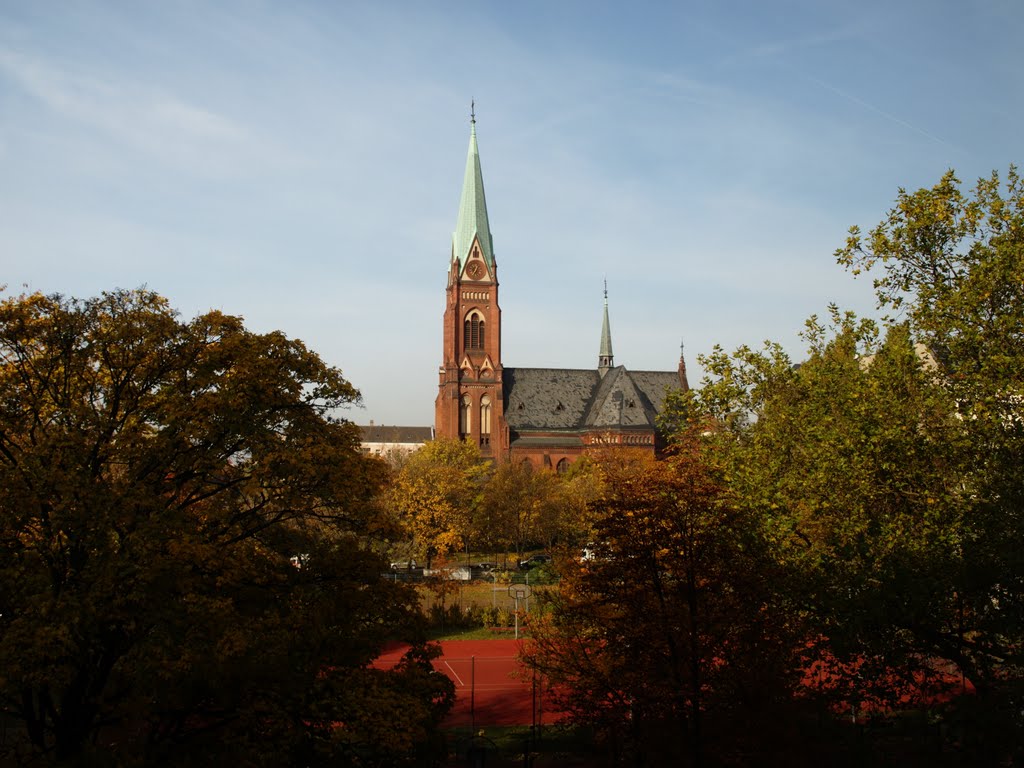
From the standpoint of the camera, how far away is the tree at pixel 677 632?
14.9m

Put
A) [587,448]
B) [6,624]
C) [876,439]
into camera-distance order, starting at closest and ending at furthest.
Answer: [6,624]
[876,439]
[587,448]

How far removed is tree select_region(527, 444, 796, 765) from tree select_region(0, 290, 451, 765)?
3.09 meters

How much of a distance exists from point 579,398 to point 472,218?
71.8ft

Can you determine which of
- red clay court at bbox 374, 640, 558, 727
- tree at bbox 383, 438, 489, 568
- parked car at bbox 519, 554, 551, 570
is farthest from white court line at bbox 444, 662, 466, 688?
parked car at bbox 519, 554, 551, 570

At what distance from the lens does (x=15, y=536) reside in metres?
14.2

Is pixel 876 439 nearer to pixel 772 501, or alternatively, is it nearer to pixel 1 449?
pixel 772 501

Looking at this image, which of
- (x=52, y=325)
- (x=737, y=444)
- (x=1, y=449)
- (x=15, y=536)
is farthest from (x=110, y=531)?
(x=737, y=444)

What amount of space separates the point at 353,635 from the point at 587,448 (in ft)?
241

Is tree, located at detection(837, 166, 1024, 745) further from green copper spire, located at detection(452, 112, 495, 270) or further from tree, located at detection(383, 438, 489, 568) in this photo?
green copper spire, located at detection(452, 112, 495, 270)

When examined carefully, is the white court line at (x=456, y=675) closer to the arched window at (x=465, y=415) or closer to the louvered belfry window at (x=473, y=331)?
the arched window at (x=465, y=415)

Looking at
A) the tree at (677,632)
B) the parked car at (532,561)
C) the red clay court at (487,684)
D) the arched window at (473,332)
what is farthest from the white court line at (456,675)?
the arched window at (473,332)

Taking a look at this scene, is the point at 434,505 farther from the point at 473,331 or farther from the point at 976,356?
the point at 473,331

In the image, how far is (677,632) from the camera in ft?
51.2

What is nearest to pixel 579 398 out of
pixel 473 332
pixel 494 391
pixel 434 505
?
pixel 494 391
